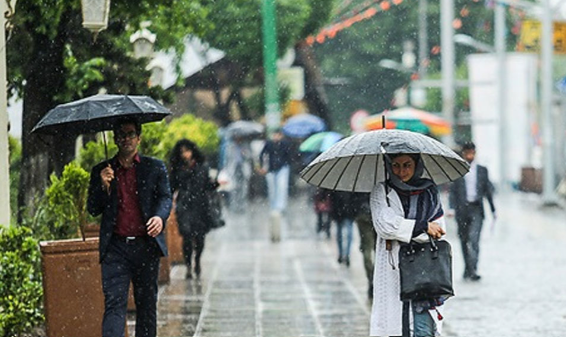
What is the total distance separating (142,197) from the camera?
912cm

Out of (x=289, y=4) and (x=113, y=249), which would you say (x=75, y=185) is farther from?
(x=289, y=4)

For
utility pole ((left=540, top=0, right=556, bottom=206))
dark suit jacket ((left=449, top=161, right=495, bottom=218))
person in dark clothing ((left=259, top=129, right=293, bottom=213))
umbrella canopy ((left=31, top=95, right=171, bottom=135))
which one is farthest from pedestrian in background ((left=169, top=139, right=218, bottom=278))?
utility pole ((left=540, top=0, right=556, bottom=206))

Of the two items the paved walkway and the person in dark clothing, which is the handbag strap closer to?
the paved walkway

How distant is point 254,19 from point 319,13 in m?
1.55

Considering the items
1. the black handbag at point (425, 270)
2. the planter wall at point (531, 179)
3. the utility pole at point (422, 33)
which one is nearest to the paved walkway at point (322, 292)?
the black handbag at point (425, 270)

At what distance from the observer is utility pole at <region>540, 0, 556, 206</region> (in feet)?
120

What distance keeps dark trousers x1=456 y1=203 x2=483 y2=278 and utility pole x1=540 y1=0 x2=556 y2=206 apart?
19514 millimetres

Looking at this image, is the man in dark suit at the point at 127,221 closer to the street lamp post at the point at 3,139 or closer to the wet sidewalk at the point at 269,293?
the street lamp post at the point at 3,139

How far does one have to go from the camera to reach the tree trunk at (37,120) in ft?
45.2

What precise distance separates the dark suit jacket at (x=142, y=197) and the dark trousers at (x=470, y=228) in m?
8.35

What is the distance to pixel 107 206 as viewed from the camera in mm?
9102

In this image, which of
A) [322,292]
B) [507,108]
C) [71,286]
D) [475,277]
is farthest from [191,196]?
[507,108]

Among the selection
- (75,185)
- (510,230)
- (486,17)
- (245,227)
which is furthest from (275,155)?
(486,17)

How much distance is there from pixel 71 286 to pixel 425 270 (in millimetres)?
3431
